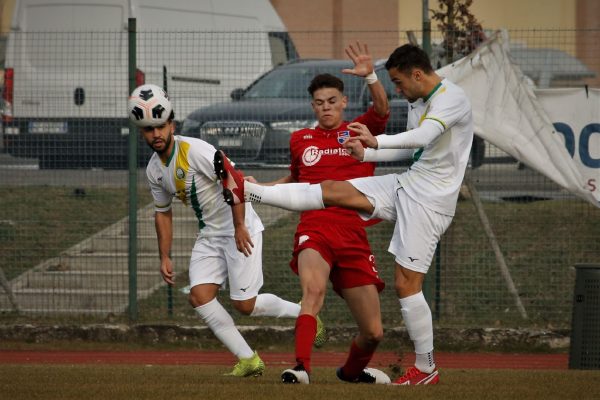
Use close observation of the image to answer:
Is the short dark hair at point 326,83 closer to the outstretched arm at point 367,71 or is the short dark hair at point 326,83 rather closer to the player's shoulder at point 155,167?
the outstretched arm at point 367,71

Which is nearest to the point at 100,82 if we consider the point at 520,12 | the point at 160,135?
the point at 160,135

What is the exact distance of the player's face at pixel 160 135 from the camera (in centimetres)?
1033

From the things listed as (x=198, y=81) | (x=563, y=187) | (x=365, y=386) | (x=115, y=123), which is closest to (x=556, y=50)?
(x=563, y=187)

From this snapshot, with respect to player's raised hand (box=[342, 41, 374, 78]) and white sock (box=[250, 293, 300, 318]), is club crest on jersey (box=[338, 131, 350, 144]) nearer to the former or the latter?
player's raised hand (box=[342, 41, 374, 78])

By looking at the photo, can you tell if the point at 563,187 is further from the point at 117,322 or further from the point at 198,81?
the point at 117,322

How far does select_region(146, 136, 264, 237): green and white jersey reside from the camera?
10602 millimetres

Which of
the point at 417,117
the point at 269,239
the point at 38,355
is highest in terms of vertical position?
the point at 417,117

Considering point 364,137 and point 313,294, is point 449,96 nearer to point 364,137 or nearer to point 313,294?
point 364,137

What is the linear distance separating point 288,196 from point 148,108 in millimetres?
1405

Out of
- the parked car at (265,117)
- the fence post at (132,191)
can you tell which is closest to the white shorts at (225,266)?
the parked car at (265,117)

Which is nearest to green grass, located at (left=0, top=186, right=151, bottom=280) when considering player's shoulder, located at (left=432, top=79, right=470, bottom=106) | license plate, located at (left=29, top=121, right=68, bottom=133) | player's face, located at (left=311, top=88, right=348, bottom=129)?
license plate, located at (left=29, top=121, right=68, bottom=133)

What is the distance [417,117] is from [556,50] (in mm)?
5428

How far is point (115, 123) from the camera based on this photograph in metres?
14.9

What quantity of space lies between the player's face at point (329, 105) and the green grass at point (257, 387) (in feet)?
6.95
